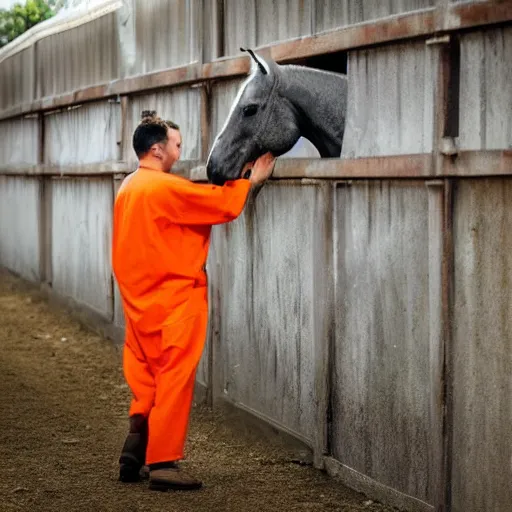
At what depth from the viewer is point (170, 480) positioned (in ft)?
17.3

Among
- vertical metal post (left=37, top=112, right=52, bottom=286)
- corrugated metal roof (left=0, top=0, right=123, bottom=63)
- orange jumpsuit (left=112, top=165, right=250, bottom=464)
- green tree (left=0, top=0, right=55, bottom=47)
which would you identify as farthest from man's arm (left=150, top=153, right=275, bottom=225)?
green tree (left=0, top=0, right=55, bottom=47)

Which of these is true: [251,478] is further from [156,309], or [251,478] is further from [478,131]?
[478,131]

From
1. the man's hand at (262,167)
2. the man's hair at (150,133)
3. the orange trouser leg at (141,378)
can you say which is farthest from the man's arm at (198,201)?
the orange trouser leg at (141,378)

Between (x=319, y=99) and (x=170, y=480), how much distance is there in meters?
2.00

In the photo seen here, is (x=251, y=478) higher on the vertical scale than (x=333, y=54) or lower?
lower

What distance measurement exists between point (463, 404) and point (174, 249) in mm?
1642

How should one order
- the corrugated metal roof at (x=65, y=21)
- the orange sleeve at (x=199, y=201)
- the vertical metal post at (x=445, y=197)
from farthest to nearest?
the corrugated metal roof at (x=65, y=21)
the orange sleeve at (x=199, y=201)
the vertical metal post at (x=445, y=197)

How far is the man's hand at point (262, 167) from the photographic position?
17.4 feet

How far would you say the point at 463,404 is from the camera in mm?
4387

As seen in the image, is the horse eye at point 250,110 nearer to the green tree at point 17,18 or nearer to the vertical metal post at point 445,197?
the vertical metal post at point 445,197

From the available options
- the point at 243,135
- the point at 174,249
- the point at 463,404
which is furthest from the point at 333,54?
the point at 463,404

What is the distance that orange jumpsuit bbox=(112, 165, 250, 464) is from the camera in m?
5.17

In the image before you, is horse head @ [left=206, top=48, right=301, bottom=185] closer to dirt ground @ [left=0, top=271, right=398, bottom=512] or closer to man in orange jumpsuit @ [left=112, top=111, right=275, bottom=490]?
man in orange jumpsuit @ [left=112, top=111, right=275, bottom=490]

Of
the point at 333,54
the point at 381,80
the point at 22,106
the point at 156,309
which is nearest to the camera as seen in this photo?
the point at 381,80
